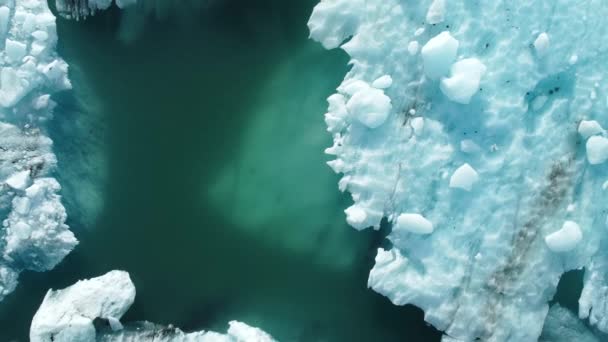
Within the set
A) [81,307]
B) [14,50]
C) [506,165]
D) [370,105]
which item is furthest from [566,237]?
[14,50]

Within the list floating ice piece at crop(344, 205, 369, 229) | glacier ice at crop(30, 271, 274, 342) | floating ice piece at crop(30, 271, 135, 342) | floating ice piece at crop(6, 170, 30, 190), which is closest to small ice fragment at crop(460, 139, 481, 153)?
floating ice piece at crop(344, 205, 369, 229)

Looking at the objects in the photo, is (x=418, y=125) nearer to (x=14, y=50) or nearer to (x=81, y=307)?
(x=81, y=307)

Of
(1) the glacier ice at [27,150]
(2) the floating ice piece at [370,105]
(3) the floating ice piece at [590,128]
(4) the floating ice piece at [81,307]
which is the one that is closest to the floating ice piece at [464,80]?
(2) the floating ice piece at [370,105]

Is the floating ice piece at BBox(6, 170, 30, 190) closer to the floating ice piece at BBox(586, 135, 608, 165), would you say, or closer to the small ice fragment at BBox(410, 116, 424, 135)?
the small ice fragment at BBox(410, 116, 424, 135)

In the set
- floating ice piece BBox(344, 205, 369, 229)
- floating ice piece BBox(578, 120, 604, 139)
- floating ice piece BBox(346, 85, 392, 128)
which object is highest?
floating ice piece BBox(346, 85, 392, 128)

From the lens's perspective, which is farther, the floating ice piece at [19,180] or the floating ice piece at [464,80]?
the floating ice piece at [19,180]

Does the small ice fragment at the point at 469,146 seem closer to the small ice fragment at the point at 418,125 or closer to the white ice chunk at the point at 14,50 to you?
the small ice fragment at the point at 418,125

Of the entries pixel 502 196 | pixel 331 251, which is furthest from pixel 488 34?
pixel 331 251
